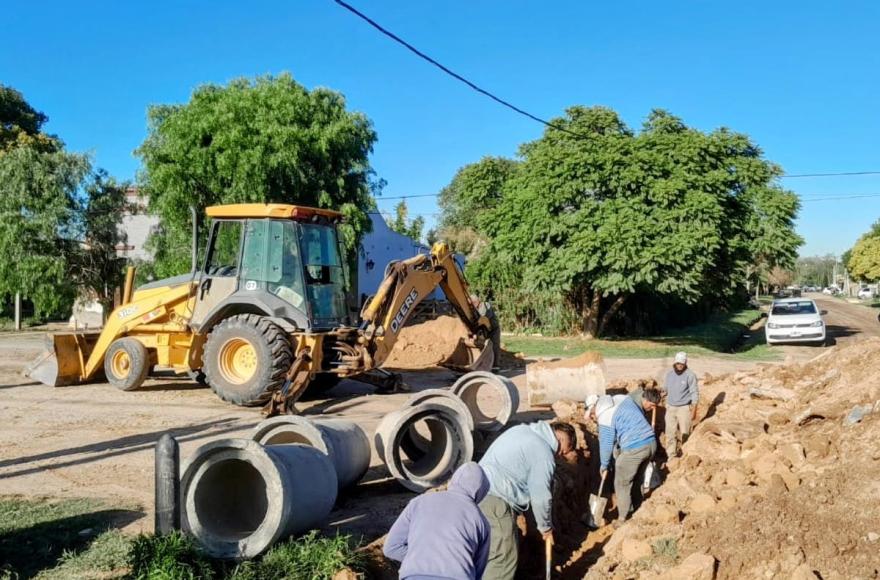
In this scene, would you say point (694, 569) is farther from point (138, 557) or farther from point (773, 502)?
point (138, 557)

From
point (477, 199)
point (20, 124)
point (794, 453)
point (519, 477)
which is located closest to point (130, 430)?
point (519, 477)

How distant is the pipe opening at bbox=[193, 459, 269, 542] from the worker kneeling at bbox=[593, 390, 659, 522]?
11.1ft

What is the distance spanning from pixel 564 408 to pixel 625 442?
3742 millimetres

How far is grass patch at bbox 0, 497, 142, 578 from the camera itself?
17.5 ft

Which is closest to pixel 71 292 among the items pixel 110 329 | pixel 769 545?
pixel 110 329

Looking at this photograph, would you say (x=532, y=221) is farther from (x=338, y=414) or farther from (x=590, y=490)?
(x=590, y=490)

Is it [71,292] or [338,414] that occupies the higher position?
[71,292]

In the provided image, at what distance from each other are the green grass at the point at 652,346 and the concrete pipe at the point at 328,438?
46.0ft

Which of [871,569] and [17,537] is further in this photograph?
[17,537]

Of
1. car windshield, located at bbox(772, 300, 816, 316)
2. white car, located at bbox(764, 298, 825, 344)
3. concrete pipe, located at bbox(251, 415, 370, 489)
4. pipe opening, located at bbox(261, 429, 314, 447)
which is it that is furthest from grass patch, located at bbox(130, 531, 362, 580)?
car windshield, located at bbox(772, 300, 816, 316)

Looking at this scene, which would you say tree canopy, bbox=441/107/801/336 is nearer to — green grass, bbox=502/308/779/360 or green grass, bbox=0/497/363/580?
green grass, bbox=502/308/779/360

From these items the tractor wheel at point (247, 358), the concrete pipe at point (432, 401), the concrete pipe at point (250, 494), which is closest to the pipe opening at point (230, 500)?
the concrete pipe at point (250, 494)

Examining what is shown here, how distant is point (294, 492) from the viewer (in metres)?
5.60

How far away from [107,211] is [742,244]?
72.8ft
